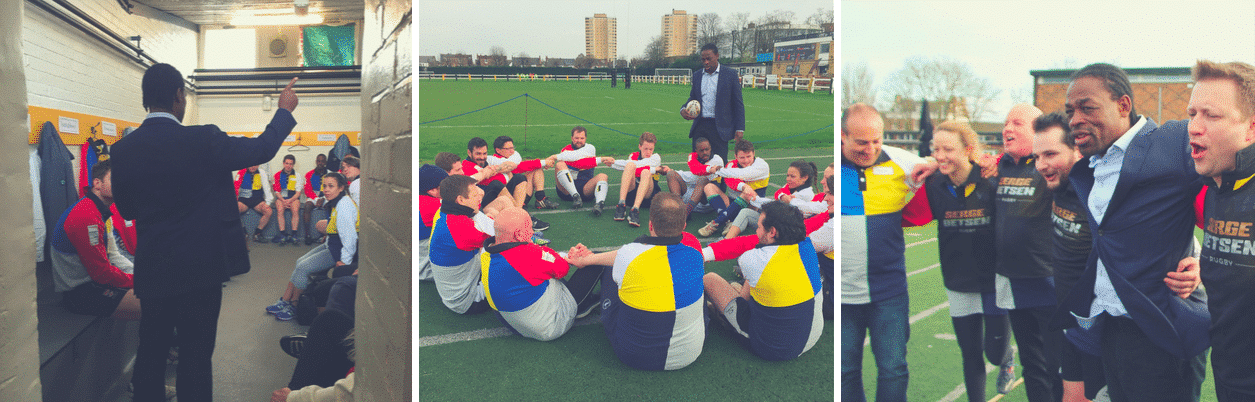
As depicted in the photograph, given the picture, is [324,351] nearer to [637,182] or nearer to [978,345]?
[978,345]

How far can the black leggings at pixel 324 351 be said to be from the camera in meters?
2.30

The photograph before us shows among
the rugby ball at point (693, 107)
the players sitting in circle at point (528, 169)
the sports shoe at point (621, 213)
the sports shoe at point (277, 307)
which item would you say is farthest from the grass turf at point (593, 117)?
the sports shoe at point (277, 307)

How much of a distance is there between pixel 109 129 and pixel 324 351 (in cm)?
560

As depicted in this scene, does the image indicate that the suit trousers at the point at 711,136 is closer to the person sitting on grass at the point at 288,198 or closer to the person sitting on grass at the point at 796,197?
the person sitting on grass at the point at 796,197

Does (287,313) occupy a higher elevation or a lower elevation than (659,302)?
lower

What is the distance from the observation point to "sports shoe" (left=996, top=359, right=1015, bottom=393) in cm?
212

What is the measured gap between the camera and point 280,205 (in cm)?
702

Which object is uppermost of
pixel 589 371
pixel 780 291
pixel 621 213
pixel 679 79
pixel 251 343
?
pixel 679 79

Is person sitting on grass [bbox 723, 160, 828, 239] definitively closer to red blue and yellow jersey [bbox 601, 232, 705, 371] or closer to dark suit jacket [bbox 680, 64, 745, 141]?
dark suit jacket [bbox 680, 64, 745, 141]

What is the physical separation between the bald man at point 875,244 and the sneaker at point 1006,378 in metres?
0.40

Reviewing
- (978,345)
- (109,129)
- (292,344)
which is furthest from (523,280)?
(109,129)

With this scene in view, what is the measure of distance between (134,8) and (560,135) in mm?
7172

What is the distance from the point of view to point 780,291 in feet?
7.82

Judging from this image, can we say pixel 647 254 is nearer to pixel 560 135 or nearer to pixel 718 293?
pixel 718 293
